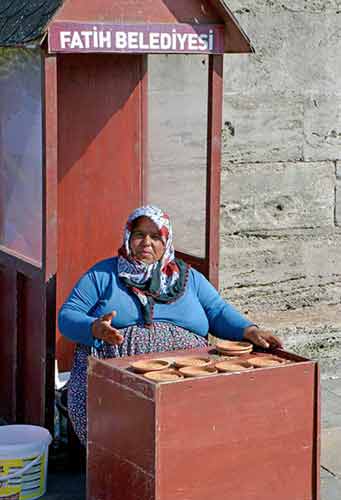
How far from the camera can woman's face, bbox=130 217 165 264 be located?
4875 mm

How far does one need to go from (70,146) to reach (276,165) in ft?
4.52

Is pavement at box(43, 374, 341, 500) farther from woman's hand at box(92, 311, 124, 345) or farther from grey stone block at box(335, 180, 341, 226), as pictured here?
grey stone block at box(335, 180, 341, 226)

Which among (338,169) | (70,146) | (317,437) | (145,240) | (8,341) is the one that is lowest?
(317,437)

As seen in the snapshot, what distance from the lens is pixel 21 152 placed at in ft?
17.3

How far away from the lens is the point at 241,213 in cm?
651

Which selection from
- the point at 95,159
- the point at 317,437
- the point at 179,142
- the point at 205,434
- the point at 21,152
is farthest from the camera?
the point at 179,142

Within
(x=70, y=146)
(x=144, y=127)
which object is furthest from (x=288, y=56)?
(x=70, y=146)

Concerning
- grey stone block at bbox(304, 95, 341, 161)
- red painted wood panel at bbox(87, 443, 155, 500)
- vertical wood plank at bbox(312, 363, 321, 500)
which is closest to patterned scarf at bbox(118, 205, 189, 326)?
red painted wood panel at bbox(87, 443, 155, 500)

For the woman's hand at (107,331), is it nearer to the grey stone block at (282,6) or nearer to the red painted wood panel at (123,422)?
the red painted wood panel at (123,422)

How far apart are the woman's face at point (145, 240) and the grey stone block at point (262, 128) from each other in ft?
5.21

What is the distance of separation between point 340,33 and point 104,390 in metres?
3.09

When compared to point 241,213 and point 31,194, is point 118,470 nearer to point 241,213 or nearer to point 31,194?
point 31,194

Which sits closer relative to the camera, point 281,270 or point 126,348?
point 126,348

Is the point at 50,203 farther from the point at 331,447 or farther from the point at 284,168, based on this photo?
the point at 284,168
